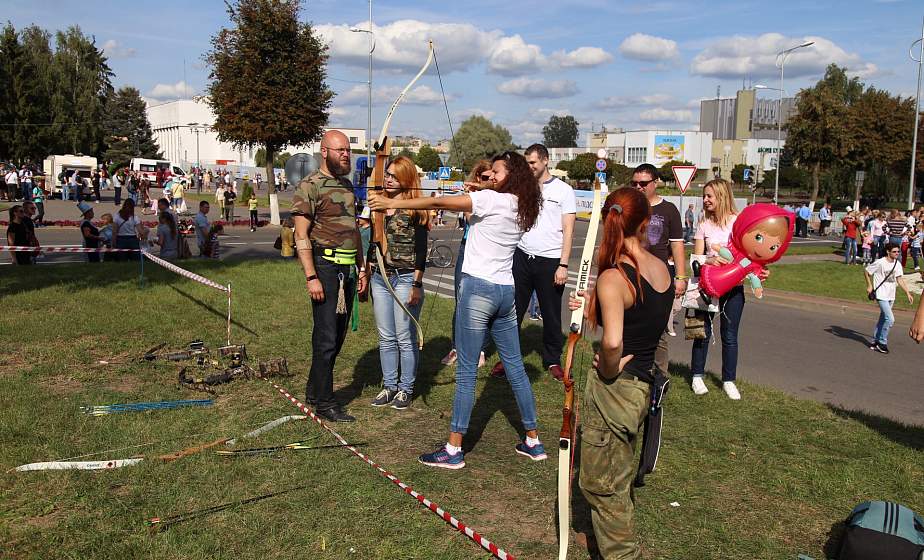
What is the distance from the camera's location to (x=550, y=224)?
23.1 ft

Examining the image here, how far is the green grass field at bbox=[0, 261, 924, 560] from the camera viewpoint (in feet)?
Result: 12.7

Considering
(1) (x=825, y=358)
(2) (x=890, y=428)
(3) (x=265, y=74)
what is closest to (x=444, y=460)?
(2) (x=890, y=428)

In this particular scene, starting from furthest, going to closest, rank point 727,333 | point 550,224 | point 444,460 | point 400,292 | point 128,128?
point 128,128, point 550,224, point 727,333, point 400,292, point 444,460

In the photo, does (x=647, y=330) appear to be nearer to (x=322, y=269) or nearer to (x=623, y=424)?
(x=623, y=424)

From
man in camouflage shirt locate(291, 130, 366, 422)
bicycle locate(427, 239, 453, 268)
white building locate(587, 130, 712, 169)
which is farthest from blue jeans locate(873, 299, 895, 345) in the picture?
white building locate(587, 130, 712, 169)

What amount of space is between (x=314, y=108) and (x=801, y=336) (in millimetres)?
21457

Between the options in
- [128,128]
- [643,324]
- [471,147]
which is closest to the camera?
[643,324]

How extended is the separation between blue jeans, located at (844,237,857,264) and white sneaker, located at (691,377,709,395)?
18505 mm

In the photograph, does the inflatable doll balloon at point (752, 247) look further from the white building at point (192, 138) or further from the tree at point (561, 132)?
the tree at point (561, 132)

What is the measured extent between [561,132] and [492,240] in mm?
173460

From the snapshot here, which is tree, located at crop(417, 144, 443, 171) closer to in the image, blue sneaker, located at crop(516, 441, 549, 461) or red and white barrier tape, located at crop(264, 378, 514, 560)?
red and white barrier tape, located at crop(264, 378, 514, 560)

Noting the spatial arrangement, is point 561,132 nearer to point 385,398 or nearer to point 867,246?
point 867,246

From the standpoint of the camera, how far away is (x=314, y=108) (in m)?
28.0

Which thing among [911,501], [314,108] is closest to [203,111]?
[314,108]
